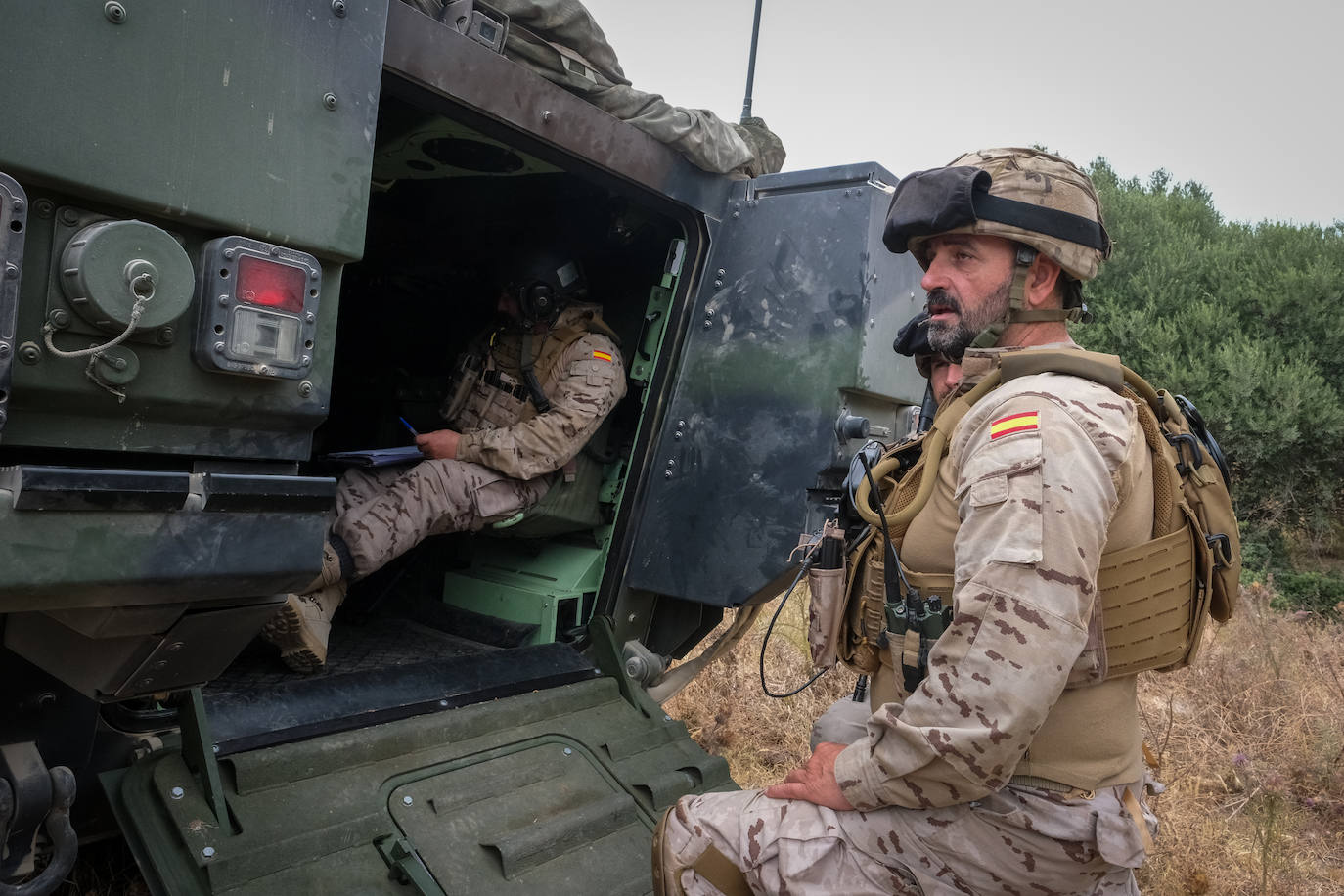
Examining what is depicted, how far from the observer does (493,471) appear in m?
3.57

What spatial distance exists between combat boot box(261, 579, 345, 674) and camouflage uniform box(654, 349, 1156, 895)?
5.11 feet

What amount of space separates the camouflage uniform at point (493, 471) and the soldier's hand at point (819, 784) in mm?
1869

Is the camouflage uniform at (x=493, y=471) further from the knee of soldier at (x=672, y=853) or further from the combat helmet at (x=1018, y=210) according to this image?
the combat helmet at (x=1018, y=210)

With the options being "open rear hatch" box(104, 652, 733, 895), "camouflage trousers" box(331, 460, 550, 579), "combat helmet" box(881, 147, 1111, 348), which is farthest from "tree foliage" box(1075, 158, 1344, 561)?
"combat helmet" box(881, 147, 1111, 348)

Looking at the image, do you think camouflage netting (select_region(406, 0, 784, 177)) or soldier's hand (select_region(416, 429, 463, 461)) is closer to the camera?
camouflage netting (select_region(406, 0, 784, 177))

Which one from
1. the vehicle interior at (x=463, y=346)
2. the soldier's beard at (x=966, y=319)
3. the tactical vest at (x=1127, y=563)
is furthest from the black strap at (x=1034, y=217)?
the vehicle interior at (x=463, y=346)

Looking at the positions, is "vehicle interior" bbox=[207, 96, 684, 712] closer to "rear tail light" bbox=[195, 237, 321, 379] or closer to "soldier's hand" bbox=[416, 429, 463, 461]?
"soldier's hand" bbox=[416, 429, 463, 461]

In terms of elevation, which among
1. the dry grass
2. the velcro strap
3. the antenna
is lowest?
the dry grass

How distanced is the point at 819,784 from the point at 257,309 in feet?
4.20

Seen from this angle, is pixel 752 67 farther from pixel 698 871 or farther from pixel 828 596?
pixel 698 871

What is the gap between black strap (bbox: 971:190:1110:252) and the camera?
195cm

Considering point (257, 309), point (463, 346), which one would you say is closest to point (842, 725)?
point (257, 309)

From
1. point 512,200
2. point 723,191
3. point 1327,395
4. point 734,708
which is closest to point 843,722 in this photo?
point 723,191

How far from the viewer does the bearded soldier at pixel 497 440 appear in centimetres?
326
